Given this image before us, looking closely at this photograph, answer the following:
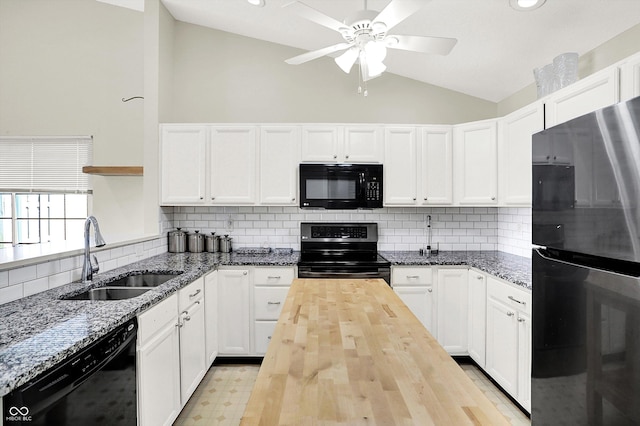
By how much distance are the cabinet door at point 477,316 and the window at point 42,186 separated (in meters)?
4.09

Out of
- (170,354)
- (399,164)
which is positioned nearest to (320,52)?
(399,164)

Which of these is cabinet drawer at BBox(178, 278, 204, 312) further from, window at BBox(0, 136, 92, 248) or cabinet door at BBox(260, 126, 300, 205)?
window at BBox(0, 136, 92, 248)

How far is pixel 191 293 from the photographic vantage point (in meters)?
2.45

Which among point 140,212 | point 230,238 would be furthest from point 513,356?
point 140,212

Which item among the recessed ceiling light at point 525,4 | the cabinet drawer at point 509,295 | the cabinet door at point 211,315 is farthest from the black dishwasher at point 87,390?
the recessed ceiling light at point 525,4

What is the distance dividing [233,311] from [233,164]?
4.56ft

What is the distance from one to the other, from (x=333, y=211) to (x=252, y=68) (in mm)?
1785

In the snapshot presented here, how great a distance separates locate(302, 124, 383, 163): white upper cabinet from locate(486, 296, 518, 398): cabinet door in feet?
5.47

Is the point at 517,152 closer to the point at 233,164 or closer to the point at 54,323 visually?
the point at 233,164

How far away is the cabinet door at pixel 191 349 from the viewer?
229cm

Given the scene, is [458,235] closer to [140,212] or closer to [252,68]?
[252,68]

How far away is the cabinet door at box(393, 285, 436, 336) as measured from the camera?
3.08m

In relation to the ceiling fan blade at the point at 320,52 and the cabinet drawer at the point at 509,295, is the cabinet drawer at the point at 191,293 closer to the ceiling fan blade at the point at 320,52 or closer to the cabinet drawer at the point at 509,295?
the ceiling fan blade at the point at 320,52

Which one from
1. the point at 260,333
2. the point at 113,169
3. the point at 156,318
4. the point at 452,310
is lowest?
the point at 260,333
